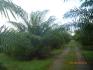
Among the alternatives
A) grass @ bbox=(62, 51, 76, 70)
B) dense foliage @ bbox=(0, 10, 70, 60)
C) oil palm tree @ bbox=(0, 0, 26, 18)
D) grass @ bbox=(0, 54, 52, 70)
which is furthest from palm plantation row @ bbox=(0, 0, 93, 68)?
oil palm tree @ bbox=(0, 0, 26, 18)

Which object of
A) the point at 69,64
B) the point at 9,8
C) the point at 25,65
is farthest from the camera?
the point at 69,64

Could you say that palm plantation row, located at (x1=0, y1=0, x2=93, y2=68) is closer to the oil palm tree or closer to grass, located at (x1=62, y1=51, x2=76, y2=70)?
grass, located at (x1=62, y1=51, x2=76, y2=70)

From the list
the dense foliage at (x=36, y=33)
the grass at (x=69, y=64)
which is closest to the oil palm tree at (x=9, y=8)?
the grass at (x=69, y=64)

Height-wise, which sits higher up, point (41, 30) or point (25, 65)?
point (41, 30)

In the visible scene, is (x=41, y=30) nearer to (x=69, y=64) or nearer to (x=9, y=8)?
(x=69, y=64)

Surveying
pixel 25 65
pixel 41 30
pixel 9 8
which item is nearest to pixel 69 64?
pixel 25 65

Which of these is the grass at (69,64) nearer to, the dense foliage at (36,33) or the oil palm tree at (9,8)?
the dense foliage at (36,33)

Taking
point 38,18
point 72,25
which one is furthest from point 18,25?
point 72,25

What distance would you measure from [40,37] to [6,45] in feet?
41.4

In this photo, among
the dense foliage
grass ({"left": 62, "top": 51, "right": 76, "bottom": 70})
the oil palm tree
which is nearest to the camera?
the oil palm tree

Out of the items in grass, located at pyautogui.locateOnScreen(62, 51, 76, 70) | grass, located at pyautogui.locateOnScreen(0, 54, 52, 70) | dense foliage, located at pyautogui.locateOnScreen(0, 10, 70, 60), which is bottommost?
grass, located at pyautogui.locateOnScreen(62, 51, 76, 70)

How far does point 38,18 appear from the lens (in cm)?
1752

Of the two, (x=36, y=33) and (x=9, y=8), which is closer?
(x=9, y=8)

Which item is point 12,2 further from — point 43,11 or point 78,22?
point 43,11
